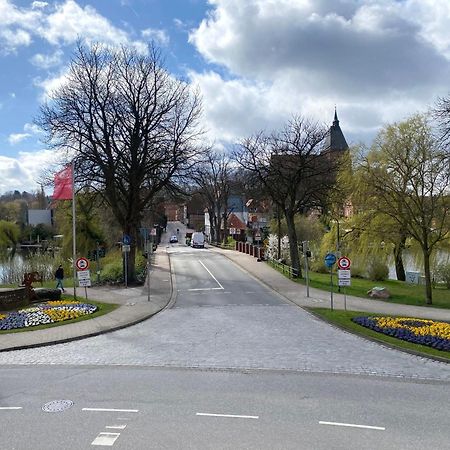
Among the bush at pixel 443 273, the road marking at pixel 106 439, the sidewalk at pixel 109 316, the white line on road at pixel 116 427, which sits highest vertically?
the bush at pixel 443 273

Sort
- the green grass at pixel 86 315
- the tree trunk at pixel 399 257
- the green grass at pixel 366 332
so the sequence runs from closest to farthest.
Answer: the green grass at pixel 366 332 < the green grass at pixel 86 315 < the tree trunk at pixel 399 257

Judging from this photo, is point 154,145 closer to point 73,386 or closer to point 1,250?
point 73,386

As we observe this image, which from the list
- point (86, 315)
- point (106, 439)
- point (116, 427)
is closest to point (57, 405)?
point (116, 427)

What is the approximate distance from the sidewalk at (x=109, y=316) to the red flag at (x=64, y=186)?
5126 mm

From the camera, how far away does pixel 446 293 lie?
29.3 m

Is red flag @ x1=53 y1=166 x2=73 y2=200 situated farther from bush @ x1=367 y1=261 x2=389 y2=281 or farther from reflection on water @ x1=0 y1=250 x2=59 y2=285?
bush @ x1=367 y1=261 x2=389 y2=281

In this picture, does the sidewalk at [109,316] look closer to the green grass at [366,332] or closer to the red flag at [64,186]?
the red flag at [64,186]

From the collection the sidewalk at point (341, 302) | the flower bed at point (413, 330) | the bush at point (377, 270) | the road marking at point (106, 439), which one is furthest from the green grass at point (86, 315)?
the bush at point (377, 270)

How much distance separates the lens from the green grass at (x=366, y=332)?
13227 mm

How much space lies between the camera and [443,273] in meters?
33.2

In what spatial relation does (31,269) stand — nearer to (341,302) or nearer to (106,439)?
(341,302)

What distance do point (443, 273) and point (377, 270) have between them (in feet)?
14.6

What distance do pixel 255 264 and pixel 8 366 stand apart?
30.5m

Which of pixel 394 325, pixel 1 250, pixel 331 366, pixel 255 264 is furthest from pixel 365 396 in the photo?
pixel 1 250
